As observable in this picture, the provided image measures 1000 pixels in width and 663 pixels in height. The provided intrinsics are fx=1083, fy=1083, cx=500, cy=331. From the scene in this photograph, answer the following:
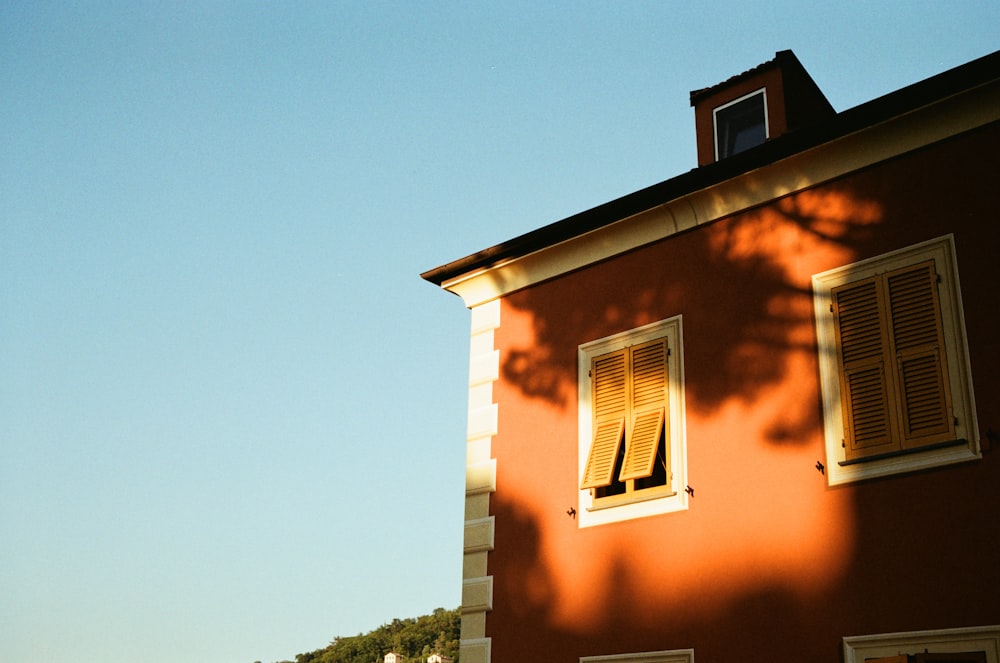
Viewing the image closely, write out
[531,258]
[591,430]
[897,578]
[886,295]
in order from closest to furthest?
[897,578] → [886,295] → [591,430] → [531,258]

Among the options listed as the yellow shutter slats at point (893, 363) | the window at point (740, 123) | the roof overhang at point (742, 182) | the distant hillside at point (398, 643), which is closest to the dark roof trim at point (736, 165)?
the roof overhang at point (742, 182)

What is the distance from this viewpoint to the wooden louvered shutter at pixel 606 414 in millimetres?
9969

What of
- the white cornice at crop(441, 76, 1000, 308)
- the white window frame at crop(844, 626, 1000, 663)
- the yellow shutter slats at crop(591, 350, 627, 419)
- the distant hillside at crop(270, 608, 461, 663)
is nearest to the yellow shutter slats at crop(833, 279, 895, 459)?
the white cornice at crop(441, 76, 1000, 308)

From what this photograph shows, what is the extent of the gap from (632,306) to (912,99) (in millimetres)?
3137

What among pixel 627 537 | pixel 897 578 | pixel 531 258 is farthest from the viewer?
pixel 531 258

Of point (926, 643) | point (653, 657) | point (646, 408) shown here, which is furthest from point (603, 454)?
point (926, 643)

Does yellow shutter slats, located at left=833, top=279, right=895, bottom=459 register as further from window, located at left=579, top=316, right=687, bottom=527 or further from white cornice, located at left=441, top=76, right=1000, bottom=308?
window, located at left=579, top=316, right=687, bottom=527

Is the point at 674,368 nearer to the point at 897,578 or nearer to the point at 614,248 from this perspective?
the point at 614,248

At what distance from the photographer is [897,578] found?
25.9ft

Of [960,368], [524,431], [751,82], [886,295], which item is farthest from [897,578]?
[751,82]

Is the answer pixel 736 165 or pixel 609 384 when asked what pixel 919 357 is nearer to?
pixel 736 165

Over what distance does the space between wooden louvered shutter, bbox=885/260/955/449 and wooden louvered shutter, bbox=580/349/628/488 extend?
266 cm

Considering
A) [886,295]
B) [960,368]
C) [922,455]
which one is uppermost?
[886,295]

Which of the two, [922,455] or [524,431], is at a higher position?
[524,431]
